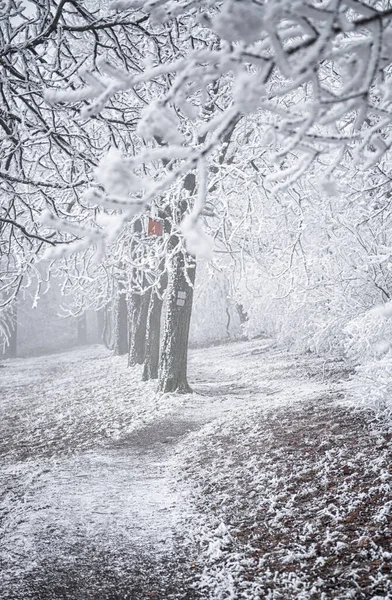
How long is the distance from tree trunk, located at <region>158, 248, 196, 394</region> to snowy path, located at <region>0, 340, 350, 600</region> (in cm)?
43

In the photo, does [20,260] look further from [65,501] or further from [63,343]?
[63,343]

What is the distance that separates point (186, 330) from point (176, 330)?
26 centimetres

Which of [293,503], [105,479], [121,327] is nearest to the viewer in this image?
[293,503]

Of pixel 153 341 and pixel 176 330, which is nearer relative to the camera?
pixel 176 330

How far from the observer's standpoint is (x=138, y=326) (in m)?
12.7

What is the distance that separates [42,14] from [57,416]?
22.2 feet

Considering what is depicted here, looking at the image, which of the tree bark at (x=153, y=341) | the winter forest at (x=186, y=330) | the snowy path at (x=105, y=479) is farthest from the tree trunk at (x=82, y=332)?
the winter forest at (x=186, y=330)

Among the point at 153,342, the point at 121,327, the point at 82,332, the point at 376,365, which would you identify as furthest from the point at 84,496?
the point at 82,332

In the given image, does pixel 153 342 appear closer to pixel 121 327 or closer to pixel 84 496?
pixel 84 496

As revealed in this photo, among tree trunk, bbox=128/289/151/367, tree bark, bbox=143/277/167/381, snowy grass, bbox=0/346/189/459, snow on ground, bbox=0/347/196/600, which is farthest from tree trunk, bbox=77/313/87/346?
snow on ground, bbox=0/347/196/600

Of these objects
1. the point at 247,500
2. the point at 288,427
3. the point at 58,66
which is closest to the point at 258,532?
the point at 247,500

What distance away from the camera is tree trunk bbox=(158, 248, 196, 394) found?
28.8ft

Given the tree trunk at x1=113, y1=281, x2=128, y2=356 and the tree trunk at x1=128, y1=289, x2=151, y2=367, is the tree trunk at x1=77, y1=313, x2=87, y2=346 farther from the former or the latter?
the tree trunk at x1=128, y1=289, x2=151, y2=367

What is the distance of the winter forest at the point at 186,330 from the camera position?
158 centimetres
